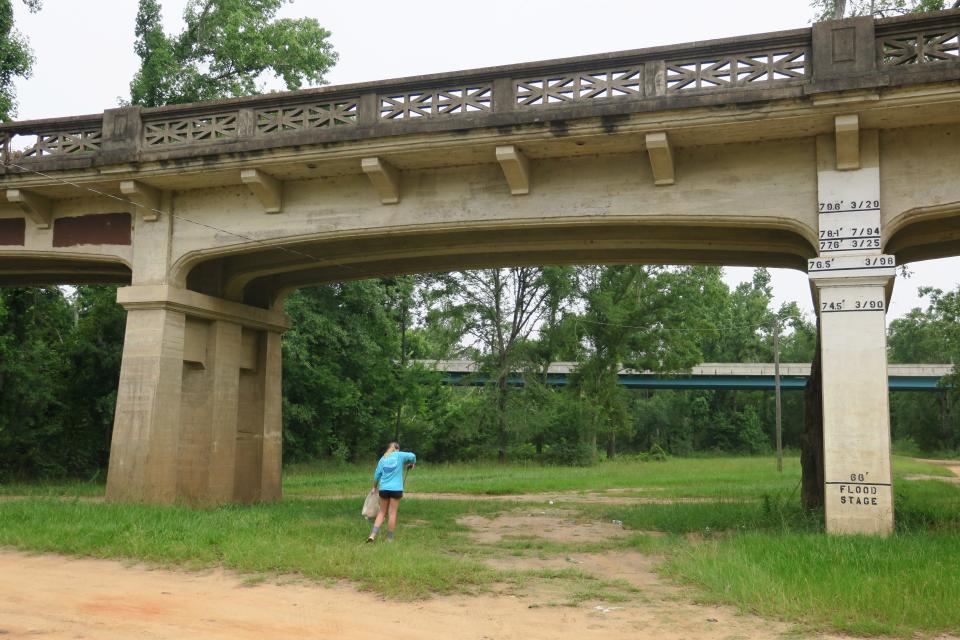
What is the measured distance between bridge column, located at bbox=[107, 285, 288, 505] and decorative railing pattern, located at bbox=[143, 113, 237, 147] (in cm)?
245

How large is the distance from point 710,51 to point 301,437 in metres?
26.2

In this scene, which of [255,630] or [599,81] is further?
[599,81]

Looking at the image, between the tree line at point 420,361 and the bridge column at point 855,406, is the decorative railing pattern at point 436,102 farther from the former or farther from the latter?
the tree line at point 420,361

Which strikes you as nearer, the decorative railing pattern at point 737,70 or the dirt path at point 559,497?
the decorative railing pattern at point 737,70

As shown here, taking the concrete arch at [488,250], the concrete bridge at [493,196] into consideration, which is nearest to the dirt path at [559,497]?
the concrete bridge at [493,196]

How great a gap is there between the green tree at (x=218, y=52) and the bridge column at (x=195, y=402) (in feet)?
43.3

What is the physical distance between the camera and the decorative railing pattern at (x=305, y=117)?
13.0 meters

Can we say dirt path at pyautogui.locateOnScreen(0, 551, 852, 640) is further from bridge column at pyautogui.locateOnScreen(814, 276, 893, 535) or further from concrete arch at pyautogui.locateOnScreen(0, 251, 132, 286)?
A: concrete arch at pyautogui.locateOnScreen(0, 251, 132, 286)

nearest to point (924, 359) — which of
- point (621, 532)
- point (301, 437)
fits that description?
point (301, 437)

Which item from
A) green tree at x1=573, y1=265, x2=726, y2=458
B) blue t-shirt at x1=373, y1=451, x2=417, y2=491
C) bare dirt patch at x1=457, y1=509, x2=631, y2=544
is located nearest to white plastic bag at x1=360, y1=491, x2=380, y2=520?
blue t-shirt at x1=373, y1=451, x2=417, y2=491

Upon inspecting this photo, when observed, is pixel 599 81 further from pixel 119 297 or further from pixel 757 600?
pixel 119 297

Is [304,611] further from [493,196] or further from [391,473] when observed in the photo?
[493,196]

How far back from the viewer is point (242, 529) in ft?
36.1

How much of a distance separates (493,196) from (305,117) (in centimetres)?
322
